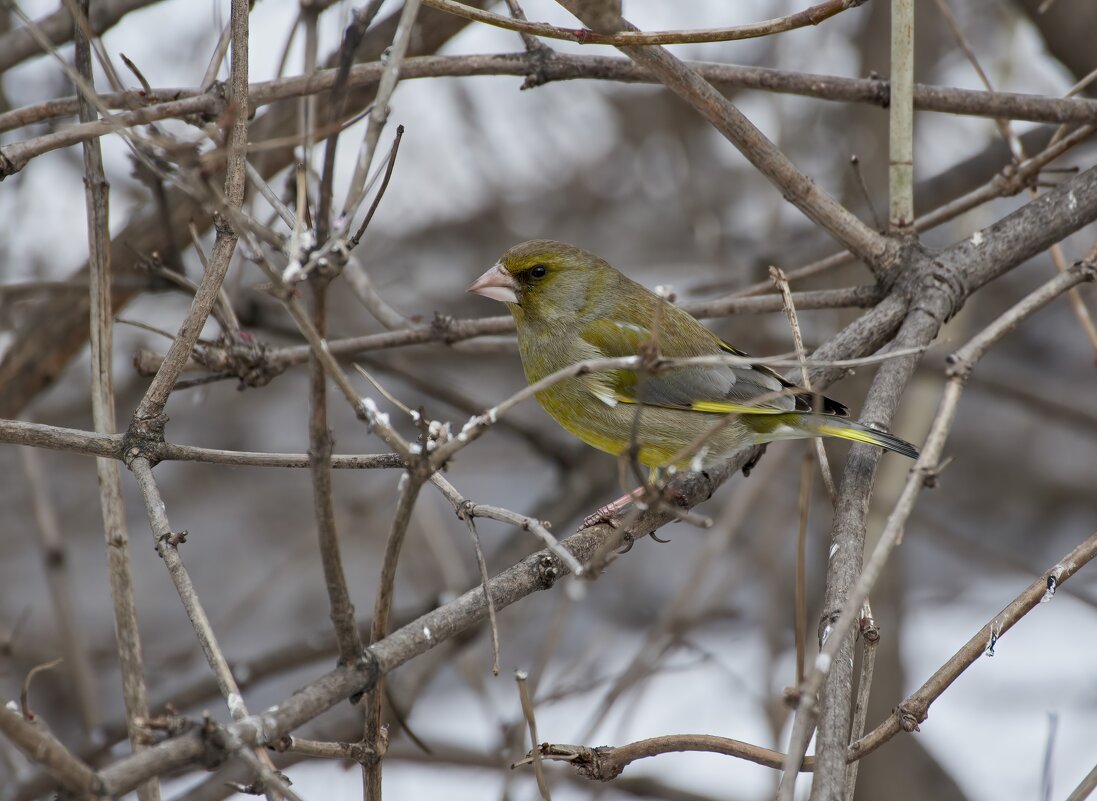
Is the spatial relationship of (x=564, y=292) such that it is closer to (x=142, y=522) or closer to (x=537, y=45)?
(x=537, y=45)

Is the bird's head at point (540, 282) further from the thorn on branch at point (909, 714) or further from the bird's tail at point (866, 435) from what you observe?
the thorn on branch at point (909, 714)

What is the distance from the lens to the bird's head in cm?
411

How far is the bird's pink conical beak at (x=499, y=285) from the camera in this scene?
13.4 feet

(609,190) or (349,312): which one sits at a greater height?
(609,190)

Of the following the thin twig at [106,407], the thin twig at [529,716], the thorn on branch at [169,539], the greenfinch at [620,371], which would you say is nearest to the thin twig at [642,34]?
the thin twig at [106,407]

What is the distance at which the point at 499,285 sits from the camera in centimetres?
411

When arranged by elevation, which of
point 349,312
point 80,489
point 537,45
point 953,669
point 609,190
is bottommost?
point 953,669

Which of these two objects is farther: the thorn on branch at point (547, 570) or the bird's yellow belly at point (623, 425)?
the bird's yellow belly at point (623, 425)

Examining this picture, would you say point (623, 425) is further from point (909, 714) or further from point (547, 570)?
point (909, 714)

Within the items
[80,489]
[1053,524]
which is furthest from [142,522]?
[1053,524]

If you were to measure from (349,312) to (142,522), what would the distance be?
225 centimetres

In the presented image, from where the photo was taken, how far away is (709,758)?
6.29m

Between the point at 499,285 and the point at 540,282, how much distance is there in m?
0.17

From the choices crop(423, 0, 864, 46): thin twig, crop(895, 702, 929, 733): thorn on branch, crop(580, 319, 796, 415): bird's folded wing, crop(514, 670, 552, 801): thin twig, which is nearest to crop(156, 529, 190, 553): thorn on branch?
crop(514, 670, 552, 801): thin twig
